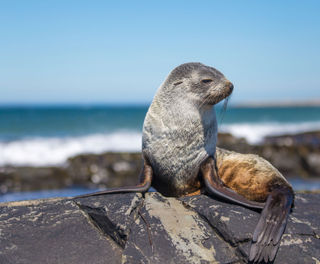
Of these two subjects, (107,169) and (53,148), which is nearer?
(107,169)

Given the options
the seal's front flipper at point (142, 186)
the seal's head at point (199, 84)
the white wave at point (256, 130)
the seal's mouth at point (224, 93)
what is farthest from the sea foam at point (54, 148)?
the seal's mouth at point (224, 93)

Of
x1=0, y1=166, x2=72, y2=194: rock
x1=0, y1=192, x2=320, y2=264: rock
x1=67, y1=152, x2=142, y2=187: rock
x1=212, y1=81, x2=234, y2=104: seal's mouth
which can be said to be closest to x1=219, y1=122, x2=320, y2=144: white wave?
x1=67, y1=152, x2=142, y2=187: rock

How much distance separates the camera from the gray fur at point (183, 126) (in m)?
4.54

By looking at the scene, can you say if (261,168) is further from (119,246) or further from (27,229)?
(27,229)

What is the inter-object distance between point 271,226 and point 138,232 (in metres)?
1.32

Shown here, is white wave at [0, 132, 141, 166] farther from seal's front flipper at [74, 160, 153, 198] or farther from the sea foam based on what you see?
seal's front flipper at [74, 160, 153, 198]

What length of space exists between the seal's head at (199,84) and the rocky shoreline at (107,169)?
7.19 m

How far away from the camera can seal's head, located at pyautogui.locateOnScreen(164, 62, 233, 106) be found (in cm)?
455

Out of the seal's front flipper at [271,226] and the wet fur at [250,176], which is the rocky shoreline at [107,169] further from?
the seal's front flipper at [271,226]

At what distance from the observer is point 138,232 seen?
3.74m

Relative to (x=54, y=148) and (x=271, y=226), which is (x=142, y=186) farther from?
(x=54, y=148)

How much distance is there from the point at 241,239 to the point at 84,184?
10.3 metres

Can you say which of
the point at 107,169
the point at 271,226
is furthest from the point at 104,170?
the point at 271,226

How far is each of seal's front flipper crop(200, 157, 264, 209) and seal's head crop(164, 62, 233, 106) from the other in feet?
2.42
